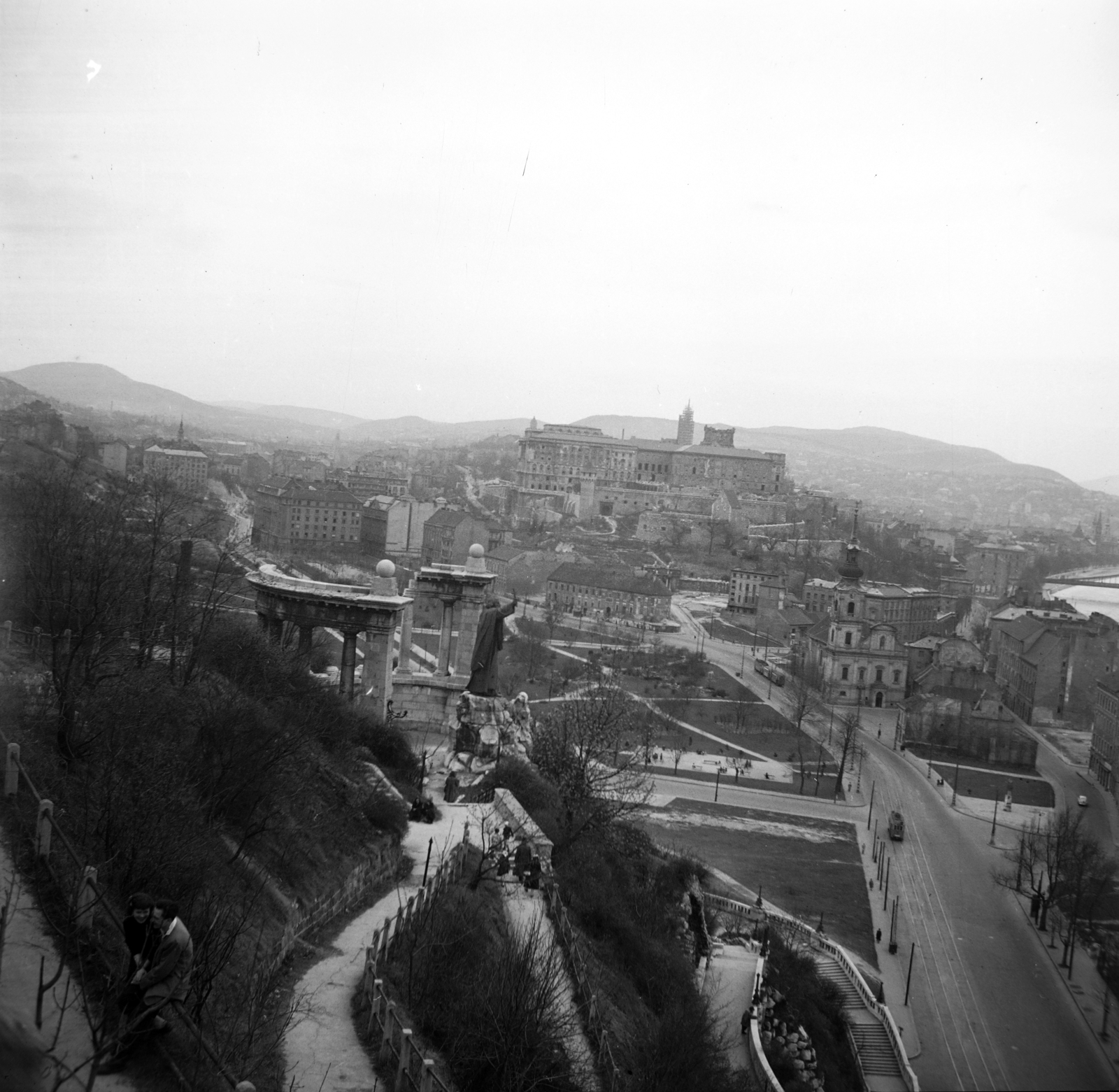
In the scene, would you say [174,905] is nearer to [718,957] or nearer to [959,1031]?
[959,1031]

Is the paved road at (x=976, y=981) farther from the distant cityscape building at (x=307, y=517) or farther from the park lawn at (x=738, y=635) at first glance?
the distant cityscape building at (x=307, y=517)

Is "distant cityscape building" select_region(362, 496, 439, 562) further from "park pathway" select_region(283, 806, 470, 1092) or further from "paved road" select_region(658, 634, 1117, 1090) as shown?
"park pathway" select_region(283, 806, 470, 1092)

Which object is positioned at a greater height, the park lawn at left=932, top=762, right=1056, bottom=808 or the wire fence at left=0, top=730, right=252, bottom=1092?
the wire fence at left=0, top=730, right=252, bottom=1092

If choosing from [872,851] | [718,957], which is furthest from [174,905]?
[872,851]

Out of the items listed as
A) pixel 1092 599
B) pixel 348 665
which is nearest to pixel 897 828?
pixel 1092 599

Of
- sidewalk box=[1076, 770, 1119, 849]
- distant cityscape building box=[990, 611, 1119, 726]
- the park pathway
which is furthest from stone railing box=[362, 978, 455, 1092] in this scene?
distant cityscape building box=[990, 611, 1119, 726]

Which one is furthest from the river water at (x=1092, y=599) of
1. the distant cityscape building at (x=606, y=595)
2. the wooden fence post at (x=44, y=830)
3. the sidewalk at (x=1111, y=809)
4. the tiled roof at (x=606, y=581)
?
the tiled roof at (x=606, y=581)
